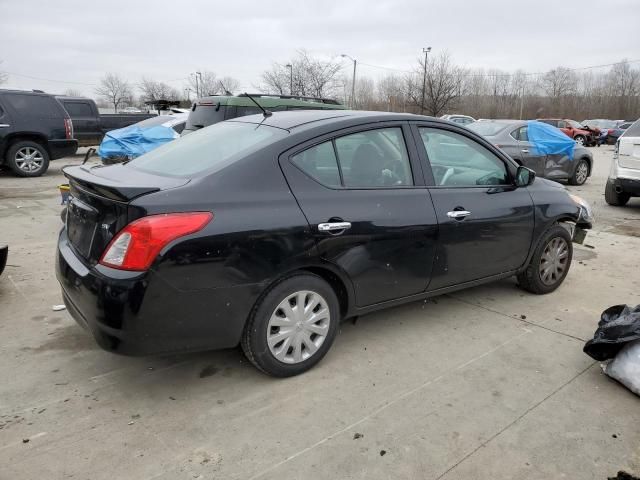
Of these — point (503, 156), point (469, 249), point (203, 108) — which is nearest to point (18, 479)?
point (469, 249)

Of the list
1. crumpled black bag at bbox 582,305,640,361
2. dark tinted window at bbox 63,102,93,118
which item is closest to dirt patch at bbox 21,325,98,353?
crumpled black bag at bbox 582,305,640,361

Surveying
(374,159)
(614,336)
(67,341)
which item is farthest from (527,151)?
(67,341)

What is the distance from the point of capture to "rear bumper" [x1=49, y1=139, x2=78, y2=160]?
1199 centimetres

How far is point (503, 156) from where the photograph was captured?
13.5 feet

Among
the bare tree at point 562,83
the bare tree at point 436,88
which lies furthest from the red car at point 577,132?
the bare tree at point 562,83

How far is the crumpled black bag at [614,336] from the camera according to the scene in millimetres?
3117

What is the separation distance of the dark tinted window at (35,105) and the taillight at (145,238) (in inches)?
433

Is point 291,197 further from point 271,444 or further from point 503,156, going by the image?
point 503,156

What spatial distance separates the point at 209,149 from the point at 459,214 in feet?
5.99

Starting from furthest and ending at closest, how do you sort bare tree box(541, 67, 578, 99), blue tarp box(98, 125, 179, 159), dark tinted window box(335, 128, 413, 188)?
bare tree box(541, 67, 578, 99) → blue tarp box(98, 125, 179, 159) → dark tinted window box(335, 128, 413, 188)

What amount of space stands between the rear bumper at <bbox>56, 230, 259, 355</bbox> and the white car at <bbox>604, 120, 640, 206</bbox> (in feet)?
27.1

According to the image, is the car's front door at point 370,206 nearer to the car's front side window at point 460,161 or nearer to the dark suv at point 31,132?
the car's front side window at point 460,161

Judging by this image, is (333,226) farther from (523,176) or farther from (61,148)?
(61,148)

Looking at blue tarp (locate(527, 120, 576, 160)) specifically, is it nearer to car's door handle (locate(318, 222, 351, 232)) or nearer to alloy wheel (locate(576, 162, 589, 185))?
alloy wheel (locate(576, 162, 589, 185))
